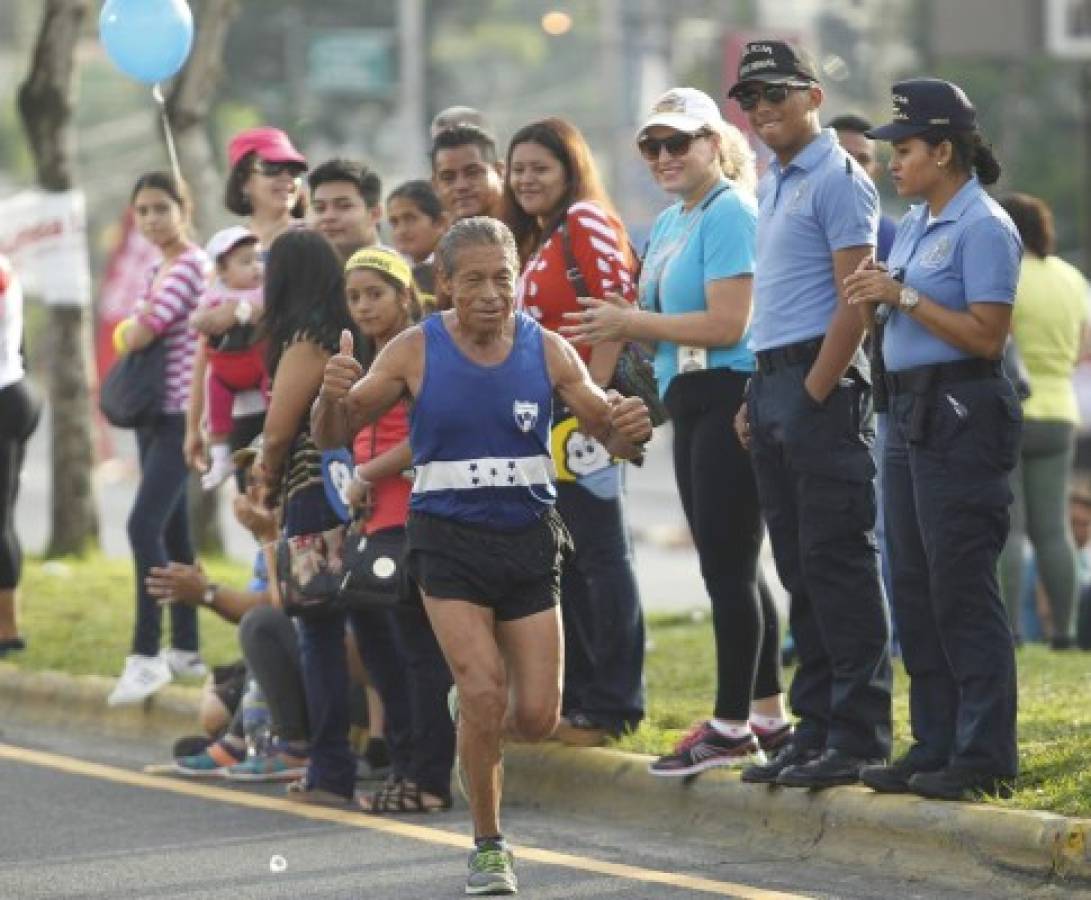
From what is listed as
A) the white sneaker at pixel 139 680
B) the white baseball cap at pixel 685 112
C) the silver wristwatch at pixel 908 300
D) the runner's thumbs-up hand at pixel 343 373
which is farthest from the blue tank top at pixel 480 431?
the white sneaker at pixel 139 680

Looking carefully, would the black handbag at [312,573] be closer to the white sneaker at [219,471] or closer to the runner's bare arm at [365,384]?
the white sneaker at [219,471]

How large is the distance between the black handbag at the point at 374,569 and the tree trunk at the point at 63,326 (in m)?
7.64

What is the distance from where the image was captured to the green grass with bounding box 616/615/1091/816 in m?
8.78

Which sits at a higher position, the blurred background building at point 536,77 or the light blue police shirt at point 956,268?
the blurred background building at point 536,77

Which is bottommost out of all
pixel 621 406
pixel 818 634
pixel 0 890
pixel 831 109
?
pixel 0 890

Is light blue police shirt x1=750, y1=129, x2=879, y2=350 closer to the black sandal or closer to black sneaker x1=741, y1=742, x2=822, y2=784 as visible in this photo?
black sneaker x1=741, y1=742, x2=822, y2=784

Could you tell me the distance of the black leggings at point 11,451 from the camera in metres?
13.7

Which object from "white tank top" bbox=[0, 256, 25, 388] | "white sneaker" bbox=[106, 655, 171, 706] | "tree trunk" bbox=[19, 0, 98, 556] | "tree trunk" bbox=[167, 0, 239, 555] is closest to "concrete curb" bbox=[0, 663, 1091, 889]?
"white sneaker" bbox=[106, 655, 171, 706]

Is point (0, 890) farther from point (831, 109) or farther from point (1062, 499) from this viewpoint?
point (831, 109)

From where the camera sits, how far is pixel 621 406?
8.65 m

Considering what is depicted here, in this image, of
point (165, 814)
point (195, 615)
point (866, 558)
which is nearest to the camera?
point (866, 558)

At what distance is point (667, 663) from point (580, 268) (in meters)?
2.99

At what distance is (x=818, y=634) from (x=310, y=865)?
1.71m

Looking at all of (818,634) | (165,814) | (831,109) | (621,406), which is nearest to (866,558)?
(818,634)
